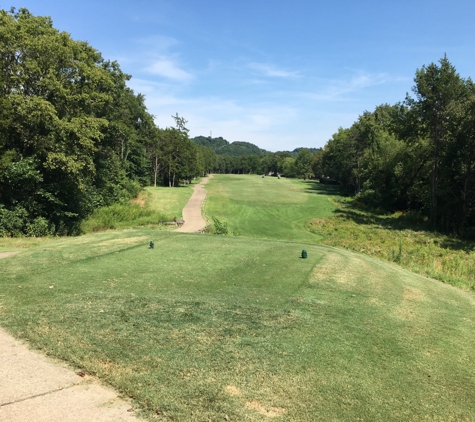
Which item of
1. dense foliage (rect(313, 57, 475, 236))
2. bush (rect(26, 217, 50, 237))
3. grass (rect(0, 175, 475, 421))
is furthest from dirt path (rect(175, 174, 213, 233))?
dense foliage (rect(313, 57, 475, 236))

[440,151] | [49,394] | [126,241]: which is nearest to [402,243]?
[440,151]

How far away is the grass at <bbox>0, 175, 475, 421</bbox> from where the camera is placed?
4344 mm

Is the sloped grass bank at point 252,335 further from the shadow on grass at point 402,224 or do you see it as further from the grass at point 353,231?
the shadow on grass at point 402,224

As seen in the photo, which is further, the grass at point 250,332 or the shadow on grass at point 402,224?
the shadow on grass at point 402,224

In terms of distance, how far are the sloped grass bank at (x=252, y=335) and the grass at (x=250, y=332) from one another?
0.08 ft

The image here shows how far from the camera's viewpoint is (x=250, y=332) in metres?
6.25

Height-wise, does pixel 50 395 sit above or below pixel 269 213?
above

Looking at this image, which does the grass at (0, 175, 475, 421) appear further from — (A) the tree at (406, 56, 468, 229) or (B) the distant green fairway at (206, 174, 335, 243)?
(A) the tree at (406, 56, 468, 229)

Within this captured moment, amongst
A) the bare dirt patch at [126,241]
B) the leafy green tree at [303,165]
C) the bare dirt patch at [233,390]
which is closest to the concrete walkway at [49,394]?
the bare dirt patch at [233,390]

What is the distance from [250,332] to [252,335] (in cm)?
12

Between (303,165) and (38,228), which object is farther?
(303,165)

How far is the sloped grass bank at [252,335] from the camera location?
434 cm

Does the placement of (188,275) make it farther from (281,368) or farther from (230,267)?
(281,368)

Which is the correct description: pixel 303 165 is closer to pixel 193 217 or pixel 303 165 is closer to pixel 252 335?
pixel 193 217
